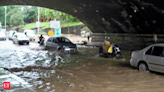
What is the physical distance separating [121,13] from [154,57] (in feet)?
38.2

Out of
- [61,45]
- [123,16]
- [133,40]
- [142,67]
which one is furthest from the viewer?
[133,40]

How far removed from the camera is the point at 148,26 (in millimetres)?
18969

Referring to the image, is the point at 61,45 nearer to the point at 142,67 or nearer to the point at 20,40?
the point at 142,67

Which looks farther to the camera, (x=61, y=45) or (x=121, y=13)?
(x=121, y=13)

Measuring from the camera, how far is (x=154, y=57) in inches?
334

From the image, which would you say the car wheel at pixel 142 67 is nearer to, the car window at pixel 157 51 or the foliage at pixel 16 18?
the car window at pixel 157 51

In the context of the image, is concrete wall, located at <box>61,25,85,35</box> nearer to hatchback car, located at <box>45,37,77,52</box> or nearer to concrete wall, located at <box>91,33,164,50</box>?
concrete wall, located at <box>91,33,164,50</box>

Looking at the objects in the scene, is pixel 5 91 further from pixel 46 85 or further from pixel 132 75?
pixel 132 75

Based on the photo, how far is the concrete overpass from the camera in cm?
1636

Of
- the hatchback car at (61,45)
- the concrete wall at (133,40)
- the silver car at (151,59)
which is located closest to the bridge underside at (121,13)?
the concrete wall at (133,40)

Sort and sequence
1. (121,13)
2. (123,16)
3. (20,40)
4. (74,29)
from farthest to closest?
1. (74,29)
2. (20,40)
3. (123,16)
4. (121,13)

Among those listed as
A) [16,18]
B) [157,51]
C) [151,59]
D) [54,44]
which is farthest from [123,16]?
[16,18]

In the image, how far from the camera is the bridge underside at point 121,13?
52.7ft

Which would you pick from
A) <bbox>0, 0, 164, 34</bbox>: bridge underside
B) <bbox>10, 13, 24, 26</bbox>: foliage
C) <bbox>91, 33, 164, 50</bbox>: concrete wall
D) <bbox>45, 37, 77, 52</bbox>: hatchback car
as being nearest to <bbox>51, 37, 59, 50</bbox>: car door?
<bbox>45, 37, 77, 52</bbox>: hatchback car
